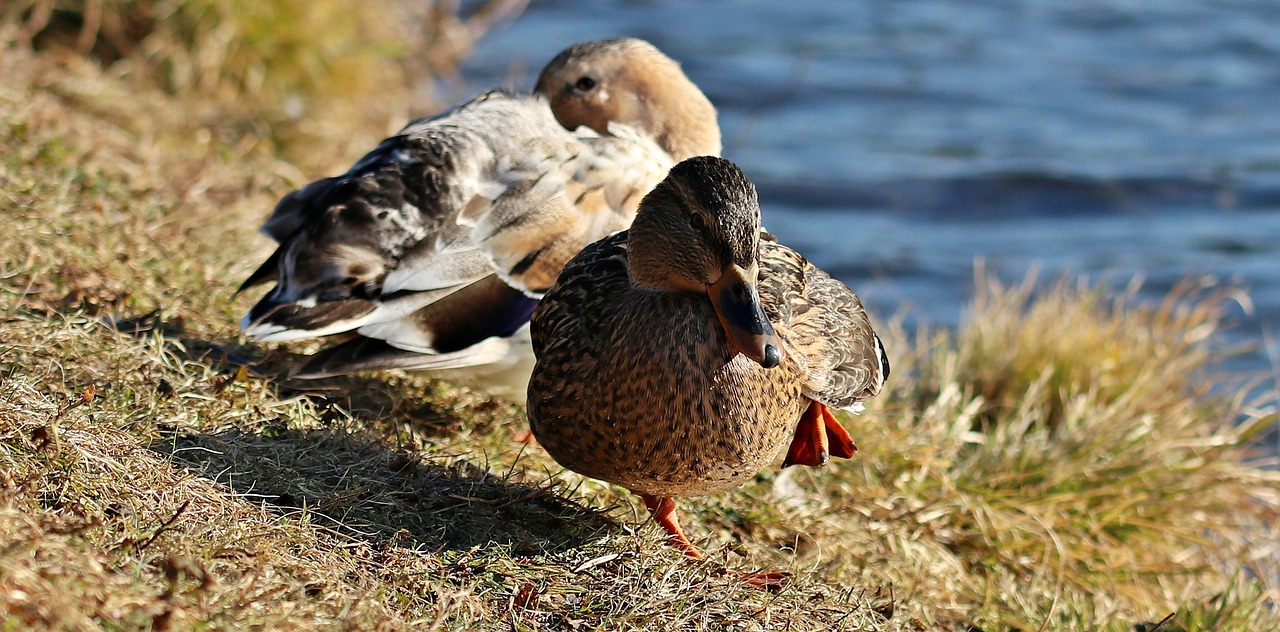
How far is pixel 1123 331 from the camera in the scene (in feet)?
18.4

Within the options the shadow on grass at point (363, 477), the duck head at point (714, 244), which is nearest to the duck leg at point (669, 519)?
the shadow on grass at point (363, 477)

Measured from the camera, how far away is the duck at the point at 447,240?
382 cm

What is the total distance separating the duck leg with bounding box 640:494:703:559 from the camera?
3.38 metres

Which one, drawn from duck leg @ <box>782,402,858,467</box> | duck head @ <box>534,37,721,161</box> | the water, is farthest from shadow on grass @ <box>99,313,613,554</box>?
the water

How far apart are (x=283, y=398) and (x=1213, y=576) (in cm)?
311

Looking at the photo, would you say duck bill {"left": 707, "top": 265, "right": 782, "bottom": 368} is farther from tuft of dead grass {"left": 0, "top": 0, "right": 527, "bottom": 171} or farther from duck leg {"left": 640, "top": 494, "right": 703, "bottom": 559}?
tuft of dead grass {"left": 0, "top": 0, "right": 527, "bottom": 171}

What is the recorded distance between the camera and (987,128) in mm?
9484

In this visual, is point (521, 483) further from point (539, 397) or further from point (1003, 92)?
point (1003, 92)

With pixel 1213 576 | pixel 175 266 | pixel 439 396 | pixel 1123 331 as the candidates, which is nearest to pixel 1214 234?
pixel 1123 331

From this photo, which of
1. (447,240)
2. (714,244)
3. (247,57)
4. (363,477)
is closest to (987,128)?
(247,57)

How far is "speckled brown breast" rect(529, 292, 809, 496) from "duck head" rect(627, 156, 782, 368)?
8cm

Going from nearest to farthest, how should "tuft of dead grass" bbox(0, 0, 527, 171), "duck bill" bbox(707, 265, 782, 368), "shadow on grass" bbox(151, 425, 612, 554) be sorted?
"duck bill" bbox(707, 265, 782, 368) < "shadow on grass" bbox(151, 425, 612, 554) < "tuft of dead grass" bbox(0, 0, 527, 171)

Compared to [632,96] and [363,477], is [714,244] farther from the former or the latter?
[632,96]

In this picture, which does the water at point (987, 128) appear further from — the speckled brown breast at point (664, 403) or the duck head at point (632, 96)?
the speckled brown breast at point (664, 403)
